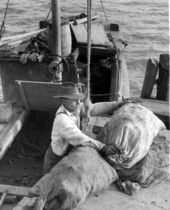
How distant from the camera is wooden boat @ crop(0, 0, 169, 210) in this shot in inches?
166

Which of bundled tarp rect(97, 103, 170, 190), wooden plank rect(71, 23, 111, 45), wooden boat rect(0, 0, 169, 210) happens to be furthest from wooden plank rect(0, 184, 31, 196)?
wooden plank rect(71, 23, 111, 45)

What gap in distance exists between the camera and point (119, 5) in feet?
71.4

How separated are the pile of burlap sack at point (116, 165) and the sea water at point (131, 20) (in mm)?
7536

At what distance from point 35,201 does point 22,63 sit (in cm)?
374

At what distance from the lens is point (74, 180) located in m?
3.86

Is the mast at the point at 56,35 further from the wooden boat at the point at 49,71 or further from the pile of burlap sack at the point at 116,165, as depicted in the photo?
the pile of burlap sack at the point at 116,165

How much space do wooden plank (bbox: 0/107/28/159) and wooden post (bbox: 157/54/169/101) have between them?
3.32 meters

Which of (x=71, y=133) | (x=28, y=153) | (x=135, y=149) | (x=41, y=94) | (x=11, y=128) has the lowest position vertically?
(x=28, y=153)

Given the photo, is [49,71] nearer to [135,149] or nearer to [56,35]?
[56,35]

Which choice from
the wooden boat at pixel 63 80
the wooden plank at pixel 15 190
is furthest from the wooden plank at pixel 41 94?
the wooden plank at pixel 15 190

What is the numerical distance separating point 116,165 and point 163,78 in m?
4.09

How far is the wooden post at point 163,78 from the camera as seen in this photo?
7807mm

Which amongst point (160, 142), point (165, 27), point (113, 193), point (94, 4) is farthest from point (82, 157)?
point (94, 4)

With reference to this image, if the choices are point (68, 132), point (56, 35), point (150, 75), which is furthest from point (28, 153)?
point (150, 75)
